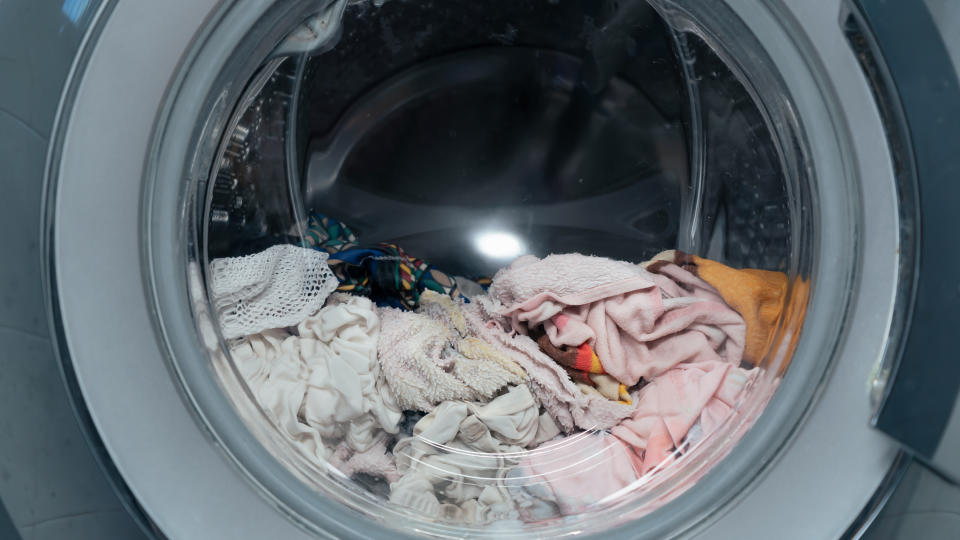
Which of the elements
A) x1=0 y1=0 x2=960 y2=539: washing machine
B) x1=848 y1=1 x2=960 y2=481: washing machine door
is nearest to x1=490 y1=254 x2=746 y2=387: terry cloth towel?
x1=0 y1=0 x2=960 y2=539: washing machine

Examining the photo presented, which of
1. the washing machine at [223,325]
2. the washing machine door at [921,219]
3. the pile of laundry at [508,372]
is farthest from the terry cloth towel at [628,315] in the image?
the washing machine door at [921,219]

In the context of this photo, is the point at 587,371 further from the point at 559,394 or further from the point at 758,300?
the point at 758,300

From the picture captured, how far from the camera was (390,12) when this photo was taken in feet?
2.56

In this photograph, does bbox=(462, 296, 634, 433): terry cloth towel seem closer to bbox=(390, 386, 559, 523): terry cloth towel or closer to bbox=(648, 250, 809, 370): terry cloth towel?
bbox=(390, 386, 559, 523): terry cloth towel

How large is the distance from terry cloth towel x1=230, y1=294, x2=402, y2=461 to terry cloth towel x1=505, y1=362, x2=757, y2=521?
0.17m

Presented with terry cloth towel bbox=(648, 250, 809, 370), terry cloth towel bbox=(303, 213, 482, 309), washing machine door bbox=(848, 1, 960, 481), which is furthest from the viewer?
terry cloth towel bbox=(303, 213, 482, 309)

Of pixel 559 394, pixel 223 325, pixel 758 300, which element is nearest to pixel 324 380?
pixel 223 325

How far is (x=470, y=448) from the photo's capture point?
695 mm

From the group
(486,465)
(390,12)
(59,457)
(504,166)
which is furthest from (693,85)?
(59,457)

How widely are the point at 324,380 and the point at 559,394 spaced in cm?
26

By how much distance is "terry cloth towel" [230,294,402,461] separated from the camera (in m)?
0.62

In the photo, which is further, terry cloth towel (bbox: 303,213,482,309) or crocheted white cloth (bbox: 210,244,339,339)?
terry cloth towel (bbox: 303,213,482,309)

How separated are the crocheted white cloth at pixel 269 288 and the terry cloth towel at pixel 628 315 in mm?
230

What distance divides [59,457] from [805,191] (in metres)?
0.65
